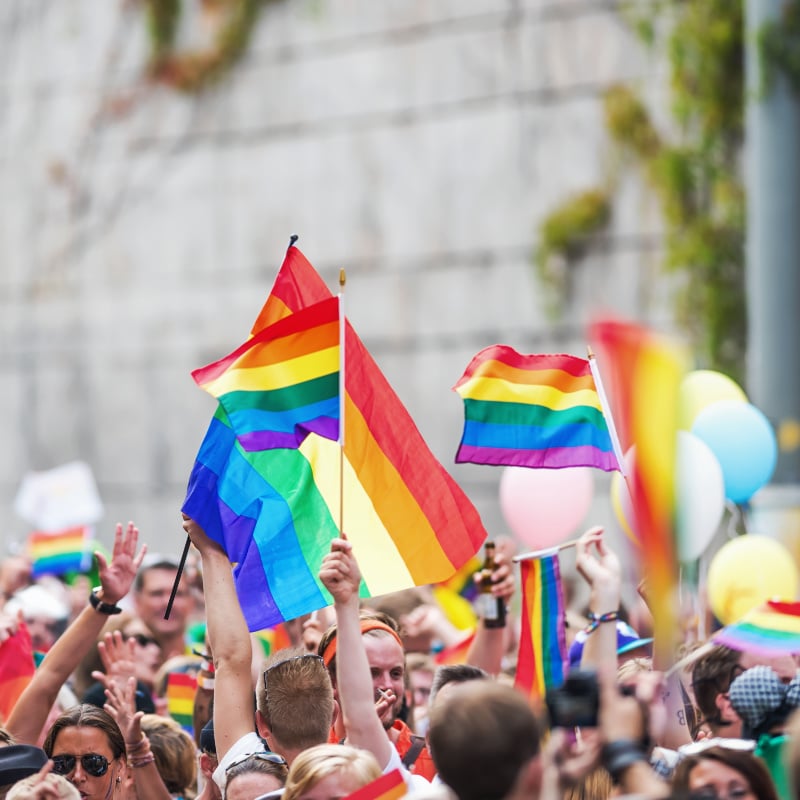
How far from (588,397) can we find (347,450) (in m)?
1.03

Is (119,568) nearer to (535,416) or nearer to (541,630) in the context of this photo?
(541,630)

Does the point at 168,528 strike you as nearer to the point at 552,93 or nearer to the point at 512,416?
the point at 552,93

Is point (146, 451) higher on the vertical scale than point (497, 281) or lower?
lower

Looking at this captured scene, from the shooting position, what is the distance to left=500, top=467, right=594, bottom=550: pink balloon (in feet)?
26.9

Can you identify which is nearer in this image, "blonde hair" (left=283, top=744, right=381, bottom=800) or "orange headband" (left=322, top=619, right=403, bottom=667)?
"blonde hair" (left=283, top=744, right=381, bottom=800)

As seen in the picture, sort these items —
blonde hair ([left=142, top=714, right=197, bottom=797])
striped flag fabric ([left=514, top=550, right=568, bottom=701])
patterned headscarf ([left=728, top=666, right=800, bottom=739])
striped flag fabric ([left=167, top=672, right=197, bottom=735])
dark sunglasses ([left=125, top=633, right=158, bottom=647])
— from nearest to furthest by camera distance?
patterned headscarf ([left=728, top=666, right=800, bottom=739]), striped flag fabric ([left=514, top=550, right=568, bottom=701]), blonde hair ([left=142, top=714, right=197, bottom=797]), striped flag fabric ([left=167, top=672, right=197, bottom=735]), dark sunglasses ([left=125, top=633, right=158, bottom=647])

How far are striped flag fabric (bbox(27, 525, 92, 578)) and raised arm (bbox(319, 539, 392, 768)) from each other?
6627 millimetres

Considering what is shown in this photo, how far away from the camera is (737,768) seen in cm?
384

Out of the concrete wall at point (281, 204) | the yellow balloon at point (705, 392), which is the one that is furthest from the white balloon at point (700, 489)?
the concrete wall at point (281, 204)

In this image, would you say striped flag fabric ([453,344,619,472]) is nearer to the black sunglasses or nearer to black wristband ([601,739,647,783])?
the black sunglasses

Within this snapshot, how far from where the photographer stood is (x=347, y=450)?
5.30 meters

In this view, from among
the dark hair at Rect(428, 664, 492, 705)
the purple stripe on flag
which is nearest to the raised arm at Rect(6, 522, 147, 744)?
the dark hair at Rect(428, 664, 492, 705)

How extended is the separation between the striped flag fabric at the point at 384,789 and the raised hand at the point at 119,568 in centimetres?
176

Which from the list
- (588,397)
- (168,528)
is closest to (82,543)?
(168,528)
